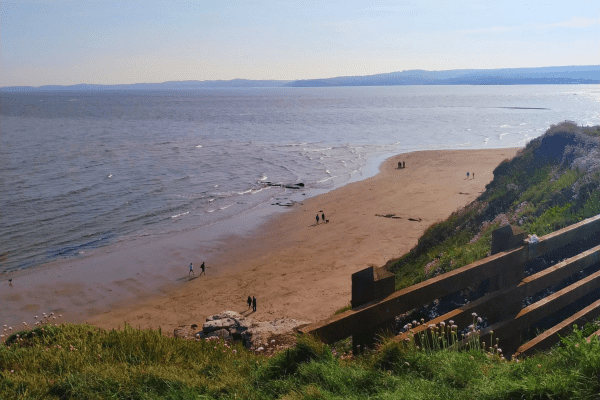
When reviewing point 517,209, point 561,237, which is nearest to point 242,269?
point 517,209

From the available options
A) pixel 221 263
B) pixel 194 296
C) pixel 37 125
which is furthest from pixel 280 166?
pixel 37 125

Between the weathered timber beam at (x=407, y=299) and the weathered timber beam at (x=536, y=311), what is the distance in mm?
477

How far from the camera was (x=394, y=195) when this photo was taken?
36250mm

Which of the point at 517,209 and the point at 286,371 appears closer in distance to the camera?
the point at 286,371

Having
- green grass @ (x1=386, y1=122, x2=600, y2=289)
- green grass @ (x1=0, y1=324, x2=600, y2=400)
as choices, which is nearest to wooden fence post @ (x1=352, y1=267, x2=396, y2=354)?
green grass @ (x1=0, y1=324, x2=600, y2=400)

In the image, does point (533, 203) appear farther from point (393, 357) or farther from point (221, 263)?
point (221, 263)

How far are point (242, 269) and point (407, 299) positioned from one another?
1892cm

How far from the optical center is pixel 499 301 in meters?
4.49

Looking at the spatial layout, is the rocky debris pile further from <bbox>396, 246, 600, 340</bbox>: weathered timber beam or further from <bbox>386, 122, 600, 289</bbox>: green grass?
<bbox>396, 246, 600, 340</bbox>: weathered timber beam

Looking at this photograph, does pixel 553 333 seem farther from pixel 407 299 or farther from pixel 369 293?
pixel 369 293

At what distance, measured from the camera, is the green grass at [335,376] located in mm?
3086

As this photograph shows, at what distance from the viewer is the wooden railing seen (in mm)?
3799

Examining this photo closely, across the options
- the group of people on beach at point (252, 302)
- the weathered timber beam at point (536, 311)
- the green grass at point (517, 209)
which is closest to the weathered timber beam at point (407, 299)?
the weathered timber beam at point (536, 311)

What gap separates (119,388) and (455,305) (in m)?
5.48
